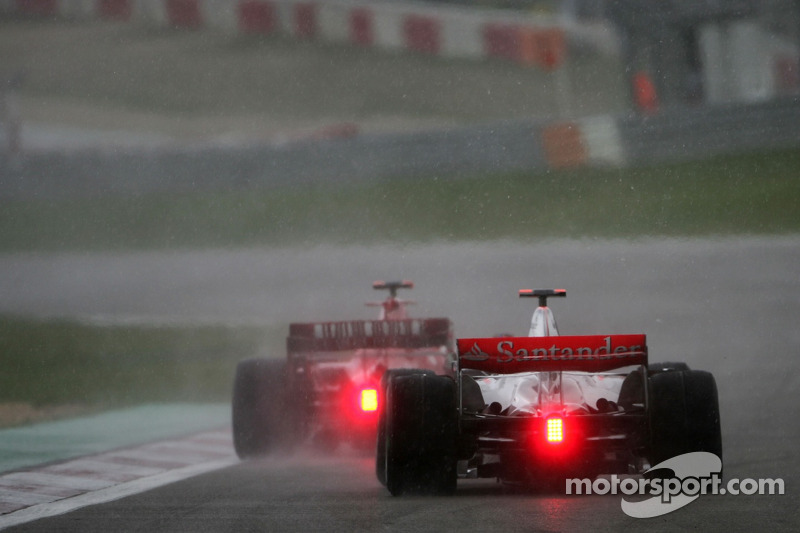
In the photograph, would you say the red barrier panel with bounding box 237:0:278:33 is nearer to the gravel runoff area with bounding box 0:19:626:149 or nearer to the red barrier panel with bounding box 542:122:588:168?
the gravel runoff area with bounding box 0:19:626:149

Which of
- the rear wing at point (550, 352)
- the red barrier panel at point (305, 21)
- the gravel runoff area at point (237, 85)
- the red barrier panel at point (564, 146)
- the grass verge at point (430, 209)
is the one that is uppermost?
the red barrier panel at point (305, 21)

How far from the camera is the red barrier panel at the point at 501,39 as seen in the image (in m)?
38.8

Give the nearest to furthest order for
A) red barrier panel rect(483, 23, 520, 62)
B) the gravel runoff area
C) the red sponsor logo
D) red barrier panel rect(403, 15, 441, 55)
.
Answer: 1. the red sponsor logo
2. the gravel runoff area
3. red barrier panel rect(403, 15, 441, 55)
4. red barrier panel rect(483, 23, 520, 62)

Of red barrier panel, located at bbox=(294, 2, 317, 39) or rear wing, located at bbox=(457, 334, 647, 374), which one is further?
red barrier panel, located at bbox=(294, 2, 317, 39)

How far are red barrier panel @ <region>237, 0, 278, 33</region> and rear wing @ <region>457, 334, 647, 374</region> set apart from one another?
1009 inches

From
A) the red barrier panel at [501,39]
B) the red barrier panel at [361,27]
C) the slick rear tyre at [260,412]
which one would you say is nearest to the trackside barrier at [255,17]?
the red barrier panel at [361,27]

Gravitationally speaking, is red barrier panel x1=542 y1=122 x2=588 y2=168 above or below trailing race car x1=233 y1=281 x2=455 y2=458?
above

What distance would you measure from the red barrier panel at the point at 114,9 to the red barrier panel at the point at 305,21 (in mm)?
5254

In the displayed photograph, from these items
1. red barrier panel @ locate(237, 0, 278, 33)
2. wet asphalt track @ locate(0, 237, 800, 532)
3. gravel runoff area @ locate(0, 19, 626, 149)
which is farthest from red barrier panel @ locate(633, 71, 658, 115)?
red barrier panel @ locate(237, 0, 278, 33)

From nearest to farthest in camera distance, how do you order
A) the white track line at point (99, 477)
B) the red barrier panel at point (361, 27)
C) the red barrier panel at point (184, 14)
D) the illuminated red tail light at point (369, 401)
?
the white track line at point (99, 477) → the illuminated red tail light at point (369, 401) → the red barrier panel at point (184, 14) → the red barrier panel at point (361, 27)

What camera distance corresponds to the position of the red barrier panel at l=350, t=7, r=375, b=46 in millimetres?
36750

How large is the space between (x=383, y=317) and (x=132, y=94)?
25.9 meters

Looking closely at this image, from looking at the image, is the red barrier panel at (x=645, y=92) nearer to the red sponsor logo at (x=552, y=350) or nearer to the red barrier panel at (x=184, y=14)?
the red barrier panel at (x=184, y=14)

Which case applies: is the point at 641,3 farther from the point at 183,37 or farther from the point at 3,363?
the point at 3,363
